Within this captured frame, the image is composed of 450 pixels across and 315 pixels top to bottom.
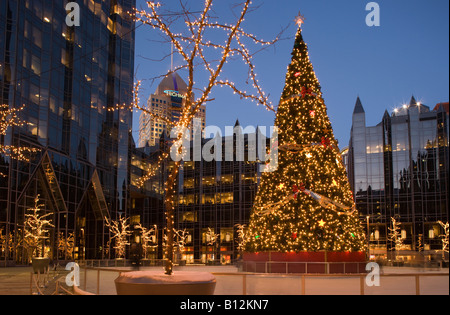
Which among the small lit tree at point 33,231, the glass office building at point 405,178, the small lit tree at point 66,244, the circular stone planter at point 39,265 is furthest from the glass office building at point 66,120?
the glass office building at point 405,178

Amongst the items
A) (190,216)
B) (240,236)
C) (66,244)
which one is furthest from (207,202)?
(66,244)

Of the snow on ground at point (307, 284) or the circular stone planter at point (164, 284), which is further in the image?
the snow on ground at point (307, 284)

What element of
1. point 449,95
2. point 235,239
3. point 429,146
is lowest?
point 235,239

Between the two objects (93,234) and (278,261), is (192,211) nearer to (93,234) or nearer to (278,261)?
(93,234)

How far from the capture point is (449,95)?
6.64 m

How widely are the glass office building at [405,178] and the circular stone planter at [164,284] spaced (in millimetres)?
76405

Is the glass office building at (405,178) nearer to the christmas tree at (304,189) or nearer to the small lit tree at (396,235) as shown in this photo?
the small lit tree at (396,235)

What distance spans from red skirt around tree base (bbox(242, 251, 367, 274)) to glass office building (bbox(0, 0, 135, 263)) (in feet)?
68.2

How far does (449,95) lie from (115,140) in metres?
56.9

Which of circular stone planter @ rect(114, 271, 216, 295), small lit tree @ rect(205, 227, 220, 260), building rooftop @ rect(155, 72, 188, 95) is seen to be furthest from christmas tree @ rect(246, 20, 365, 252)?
small lit tree @ rect(205, 227, 220, 260)

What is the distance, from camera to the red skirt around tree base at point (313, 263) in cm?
2480
